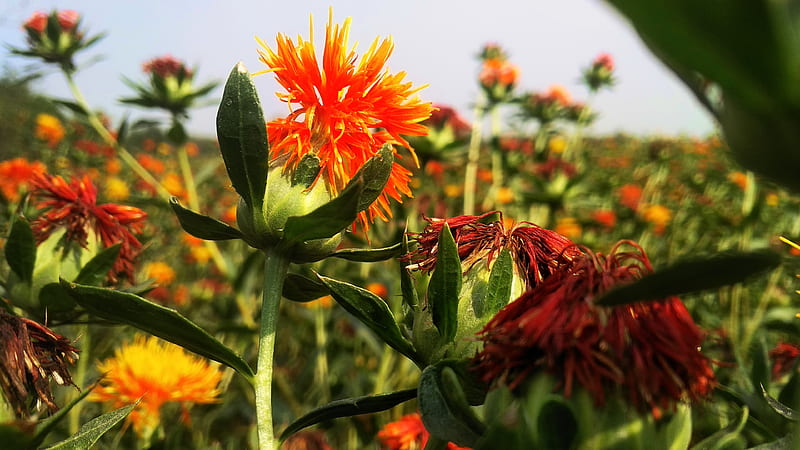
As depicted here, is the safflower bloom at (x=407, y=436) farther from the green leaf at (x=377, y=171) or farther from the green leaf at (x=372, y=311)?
the green leaf at (x=377, y=171)

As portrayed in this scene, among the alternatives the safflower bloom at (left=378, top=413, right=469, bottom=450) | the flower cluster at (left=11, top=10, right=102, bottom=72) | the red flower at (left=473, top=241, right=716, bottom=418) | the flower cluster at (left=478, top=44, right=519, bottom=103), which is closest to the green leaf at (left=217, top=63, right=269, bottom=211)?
the red flower at (left=473, top=241, right=716, bottom=418)

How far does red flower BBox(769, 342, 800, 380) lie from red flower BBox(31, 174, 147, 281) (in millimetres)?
1337

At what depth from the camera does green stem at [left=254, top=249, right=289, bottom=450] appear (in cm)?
67

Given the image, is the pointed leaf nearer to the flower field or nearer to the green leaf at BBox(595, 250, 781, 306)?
the flower field

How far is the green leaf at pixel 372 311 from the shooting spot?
0.72m

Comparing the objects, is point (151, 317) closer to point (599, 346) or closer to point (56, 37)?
point (599, 346)

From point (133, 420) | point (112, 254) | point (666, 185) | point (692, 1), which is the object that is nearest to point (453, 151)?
point (133, 420)

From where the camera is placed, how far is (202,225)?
801mm

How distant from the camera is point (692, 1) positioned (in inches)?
13.1

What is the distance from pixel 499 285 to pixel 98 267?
0.77 meters

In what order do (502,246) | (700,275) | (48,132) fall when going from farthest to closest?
1. (48,132)
2. (502,246)
3. (700,275)

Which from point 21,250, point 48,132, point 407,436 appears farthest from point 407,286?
point 48,132

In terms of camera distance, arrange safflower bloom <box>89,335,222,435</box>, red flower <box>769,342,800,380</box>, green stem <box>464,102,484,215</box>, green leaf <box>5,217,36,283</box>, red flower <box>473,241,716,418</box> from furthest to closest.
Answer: green stem <box>464,102,484,215</box>
safflower bloom <box>89,335,222,435</box>
red flower <box>769,342,800,380</box>
green leaf <box>5,217,36,283</box>
red flower <box>473,241,716,418</box>

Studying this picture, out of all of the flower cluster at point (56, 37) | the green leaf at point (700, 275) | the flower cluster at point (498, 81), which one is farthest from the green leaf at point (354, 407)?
the flower cluster at point (498, 81)
